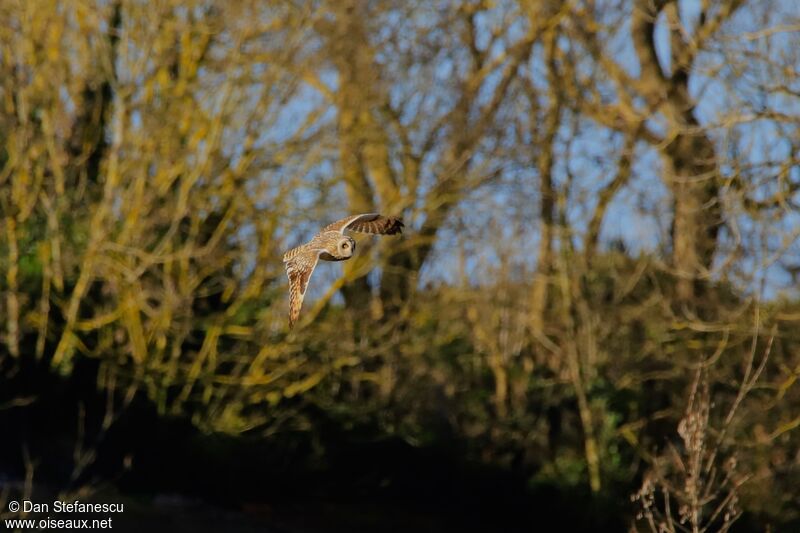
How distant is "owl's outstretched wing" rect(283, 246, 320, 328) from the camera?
205 inches

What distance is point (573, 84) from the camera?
15.2m

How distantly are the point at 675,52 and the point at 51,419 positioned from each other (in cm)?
748

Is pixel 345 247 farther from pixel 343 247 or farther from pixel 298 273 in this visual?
pixel 298 273

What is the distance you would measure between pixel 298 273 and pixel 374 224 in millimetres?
430

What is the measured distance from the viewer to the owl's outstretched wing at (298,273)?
520cm

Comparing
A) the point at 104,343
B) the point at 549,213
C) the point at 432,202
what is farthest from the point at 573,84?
the point at 104,343

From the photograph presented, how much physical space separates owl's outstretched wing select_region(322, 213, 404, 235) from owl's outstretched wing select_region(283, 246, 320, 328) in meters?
0.18

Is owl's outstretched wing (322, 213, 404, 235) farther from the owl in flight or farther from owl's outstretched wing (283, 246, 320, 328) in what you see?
owl's outstretched wing (283, 246, 320, 328)

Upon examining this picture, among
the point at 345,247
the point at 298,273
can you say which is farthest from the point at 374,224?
the point at 298,273

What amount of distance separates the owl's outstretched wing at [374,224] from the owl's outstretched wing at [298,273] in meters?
0.18

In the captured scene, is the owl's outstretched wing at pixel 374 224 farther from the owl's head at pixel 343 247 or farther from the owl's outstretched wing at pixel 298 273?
the owl's outstretched wing at pixel 298 273

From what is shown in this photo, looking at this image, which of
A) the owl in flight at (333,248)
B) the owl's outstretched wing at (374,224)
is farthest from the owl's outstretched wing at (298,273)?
the owl's outstretched wing at (374,224)

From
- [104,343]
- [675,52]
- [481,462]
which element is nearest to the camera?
[104,343]

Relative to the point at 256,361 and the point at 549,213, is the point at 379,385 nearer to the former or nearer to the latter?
the point at 256,361
